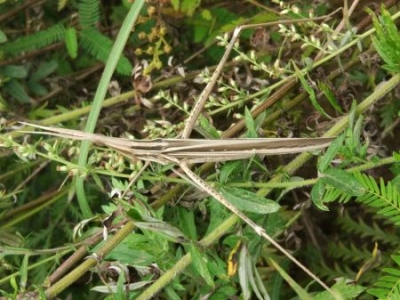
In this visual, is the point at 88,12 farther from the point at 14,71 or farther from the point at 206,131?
the point at 206,131

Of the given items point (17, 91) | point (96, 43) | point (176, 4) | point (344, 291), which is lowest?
point (344, 291)

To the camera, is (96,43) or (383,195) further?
(96,43)

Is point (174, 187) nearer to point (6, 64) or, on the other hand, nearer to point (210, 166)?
point (210, 166)

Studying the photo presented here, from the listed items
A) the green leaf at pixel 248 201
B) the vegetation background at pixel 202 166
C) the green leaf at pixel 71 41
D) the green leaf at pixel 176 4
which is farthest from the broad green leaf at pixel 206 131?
the green leaf at pixel 71 41

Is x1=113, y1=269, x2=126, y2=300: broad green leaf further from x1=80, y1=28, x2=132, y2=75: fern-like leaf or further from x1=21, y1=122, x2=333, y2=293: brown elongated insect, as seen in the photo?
x1=80, y1=28, x2=132, y2=75: fern-like leaf

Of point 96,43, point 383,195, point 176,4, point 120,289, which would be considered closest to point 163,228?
point 120,289

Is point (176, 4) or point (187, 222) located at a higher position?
point (176, 4)

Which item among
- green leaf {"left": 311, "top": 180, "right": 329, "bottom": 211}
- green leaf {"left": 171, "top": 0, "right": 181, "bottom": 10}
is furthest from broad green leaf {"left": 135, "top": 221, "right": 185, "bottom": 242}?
green leaf {"left": 171, "top": 0, "right": 181, "bottom": 10}
